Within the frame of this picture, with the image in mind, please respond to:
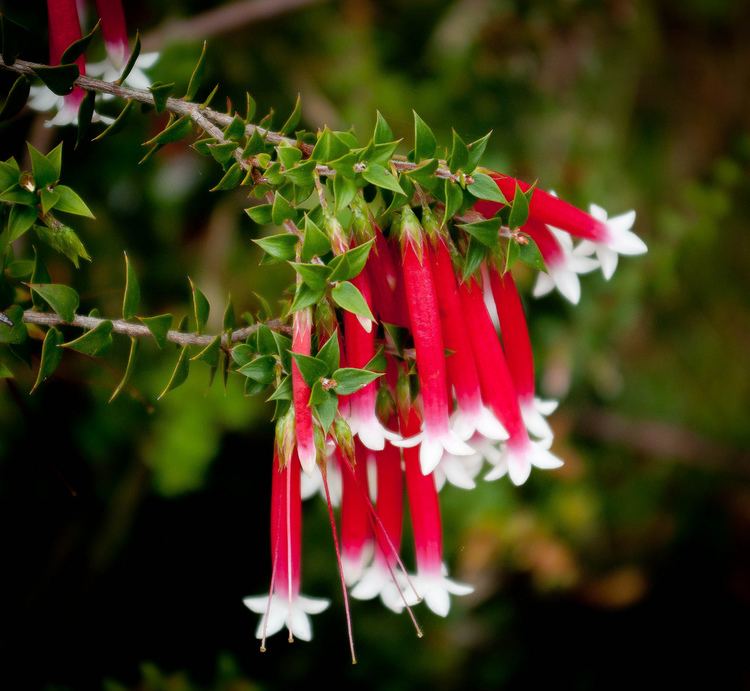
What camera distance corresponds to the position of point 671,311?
355 centimetres

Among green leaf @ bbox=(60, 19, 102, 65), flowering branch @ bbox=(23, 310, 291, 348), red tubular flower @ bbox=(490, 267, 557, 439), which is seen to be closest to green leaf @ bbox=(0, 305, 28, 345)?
flowering branch @ bbox=(23, 310, 291, 348)

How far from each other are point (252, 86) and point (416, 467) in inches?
70.6

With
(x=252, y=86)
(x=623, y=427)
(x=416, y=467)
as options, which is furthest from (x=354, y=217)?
(x=623, y=427)

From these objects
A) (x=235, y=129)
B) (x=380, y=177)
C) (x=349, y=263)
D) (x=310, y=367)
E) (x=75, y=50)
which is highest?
(x=75, y=50)

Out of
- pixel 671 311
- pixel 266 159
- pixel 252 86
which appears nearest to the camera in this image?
pixel 266 159

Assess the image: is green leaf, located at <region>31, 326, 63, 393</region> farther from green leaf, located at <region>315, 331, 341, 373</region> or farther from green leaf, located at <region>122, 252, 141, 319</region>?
green leaf, located at <region>315, 331, 341, 373</region>

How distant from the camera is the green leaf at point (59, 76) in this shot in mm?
958

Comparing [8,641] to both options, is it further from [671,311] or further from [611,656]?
[671,311]

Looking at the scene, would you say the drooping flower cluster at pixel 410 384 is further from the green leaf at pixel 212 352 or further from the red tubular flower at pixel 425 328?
the green leaf at pixel 212 352

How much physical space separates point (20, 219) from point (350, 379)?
0.50 m

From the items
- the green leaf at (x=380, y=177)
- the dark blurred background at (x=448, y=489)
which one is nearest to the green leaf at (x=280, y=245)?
the green leaf at (x=380, y=177)

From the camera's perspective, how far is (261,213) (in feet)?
3.09

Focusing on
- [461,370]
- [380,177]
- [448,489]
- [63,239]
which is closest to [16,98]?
[63,239]

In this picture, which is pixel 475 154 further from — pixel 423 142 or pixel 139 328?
pixel 139 328
